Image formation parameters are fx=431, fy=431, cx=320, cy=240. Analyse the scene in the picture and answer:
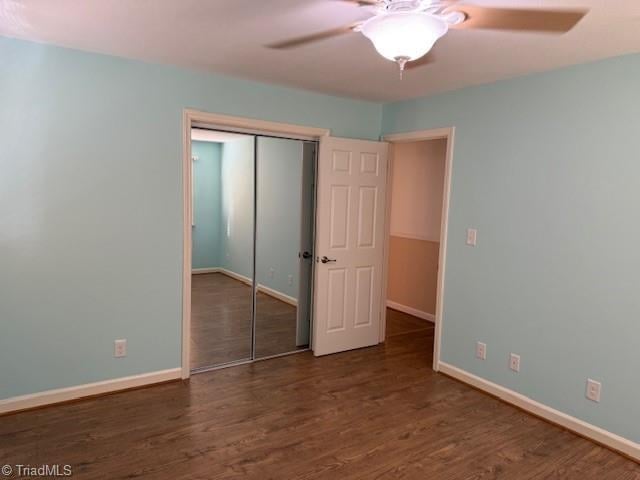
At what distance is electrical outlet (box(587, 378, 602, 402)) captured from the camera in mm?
2709

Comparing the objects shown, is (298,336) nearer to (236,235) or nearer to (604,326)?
(236,235)

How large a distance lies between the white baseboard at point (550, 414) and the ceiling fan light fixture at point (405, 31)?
2.53 metres

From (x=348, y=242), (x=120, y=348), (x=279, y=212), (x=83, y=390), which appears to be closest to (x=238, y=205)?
(x=279, y=212)

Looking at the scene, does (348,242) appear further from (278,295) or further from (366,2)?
(366,2)

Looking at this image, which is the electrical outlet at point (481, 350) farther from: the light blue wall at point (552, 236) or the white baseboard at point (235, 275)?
the white baseboard at point (235, 275)

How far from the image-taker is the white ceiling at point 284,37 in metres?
2.04

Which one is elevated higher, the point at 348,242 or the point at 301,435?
the point at 348,242

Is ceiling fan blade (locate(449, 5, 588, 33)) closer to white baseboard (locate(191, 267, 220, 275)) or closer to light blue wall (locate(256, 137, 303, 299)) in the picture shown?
light blue wall (locate(256, 137, 303, 299))

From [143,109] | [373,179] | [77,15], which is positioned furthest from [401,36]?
[373,179]

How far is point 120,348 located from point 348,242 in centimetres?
208

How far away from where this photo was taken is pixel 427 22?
178 cm

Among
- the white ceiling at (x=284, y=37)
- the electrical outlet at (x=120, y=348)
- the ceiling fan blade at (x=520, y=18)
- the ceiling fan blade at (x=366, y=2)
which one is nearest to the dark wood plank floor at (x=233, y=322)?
the electrical outlet at (x=120, y=348)

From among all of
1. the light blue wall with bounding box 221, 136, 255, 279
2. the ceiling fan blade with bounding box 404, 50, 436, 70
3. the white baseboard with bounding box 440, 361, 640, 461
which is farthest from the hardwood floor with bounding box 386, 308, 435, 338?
the ceiling fan blade with bounding box 404, 50, 436, 70

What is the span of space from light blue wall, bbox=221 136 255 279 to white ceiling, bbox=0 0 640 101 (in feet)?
2.17
